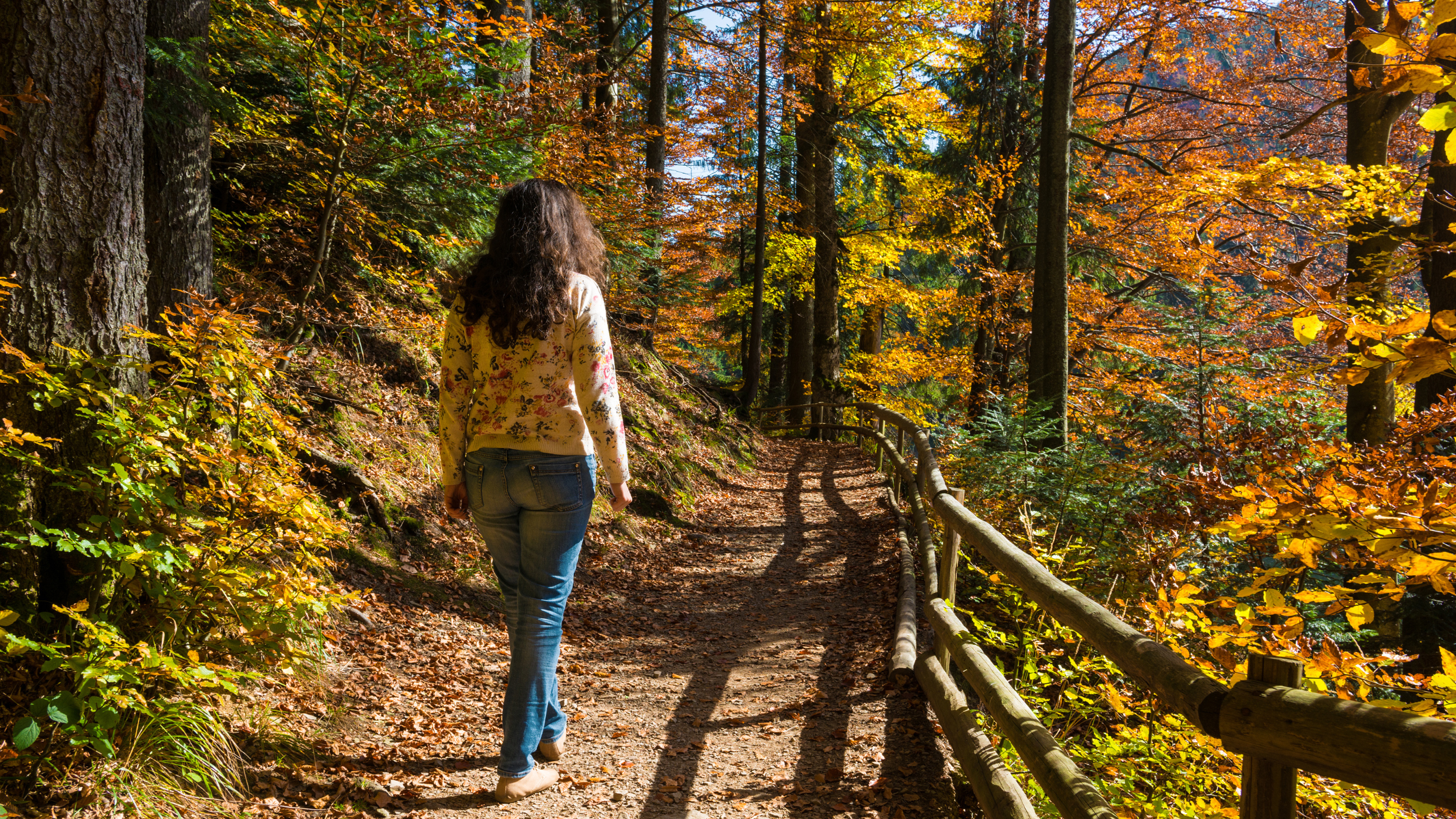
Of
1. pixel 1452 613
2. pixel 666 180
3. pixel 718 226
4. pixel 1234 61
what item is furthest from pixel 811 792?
pixel 1234 61

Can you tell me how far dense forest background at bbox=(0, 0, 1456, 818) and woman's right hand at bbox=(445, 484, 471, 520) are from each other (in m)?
0.46

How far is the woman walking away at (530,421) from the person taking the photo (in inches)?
114

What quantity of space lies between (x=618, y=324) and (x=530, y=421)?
10.5m

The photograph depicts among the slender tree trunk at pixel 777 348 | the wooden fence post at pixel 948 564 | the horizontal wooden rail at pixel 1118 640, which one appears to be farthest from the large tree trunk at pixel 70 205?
the slender tree trunk at pixel 777 348

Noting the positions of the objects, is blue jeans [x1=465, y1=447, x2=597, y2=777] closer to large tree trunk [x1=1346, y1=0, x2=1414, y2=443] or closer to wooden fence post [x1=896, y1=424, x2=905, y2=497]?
wooden fence post [x1=896, y1=424, x2=905, y2=497]

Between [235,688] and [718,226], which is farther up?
[718,226]

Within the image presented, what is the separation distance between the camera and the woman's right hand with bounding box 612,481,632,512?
2.97 meters

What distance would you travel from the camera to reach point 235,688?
8.22ft

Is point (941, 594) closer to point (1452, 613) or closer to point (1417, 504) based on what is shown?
point (1417, 504)

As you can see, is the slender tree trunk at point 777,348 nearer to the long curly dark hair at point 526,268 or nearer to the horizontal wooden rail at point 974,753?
the horizontal wooden rail at point 974,753

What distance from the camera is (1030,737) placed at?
2.53 metres

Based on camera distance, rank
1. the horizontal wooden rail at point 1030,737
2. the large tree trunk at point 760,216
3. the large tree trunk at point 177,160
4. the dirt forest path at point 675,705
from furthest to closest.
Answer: the large tree trunk at point 760,216 → the large tree trunk at point 177,160 → the dirt forest path at point 675,705 → the horizontal wooden rail at point 1030,737

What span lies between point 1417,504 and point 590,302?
2572 mm

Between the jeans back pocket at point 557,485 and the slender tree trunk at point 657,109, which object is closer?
the jeans back pocket at point 557,485
